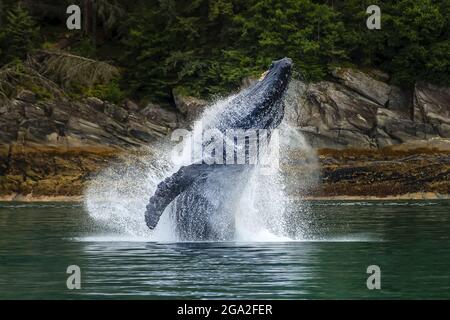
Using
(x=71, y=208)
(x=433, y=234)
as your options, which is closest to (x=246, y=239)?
(x=433, y=234)

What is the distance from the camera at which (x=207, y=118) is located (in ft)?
109

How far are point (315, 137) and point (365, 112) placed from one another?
414 cm

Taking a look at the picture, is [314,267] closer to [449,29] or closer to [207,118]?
[207,118]

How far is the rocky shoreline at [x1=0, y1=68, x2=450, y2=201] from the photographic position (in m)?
67.8

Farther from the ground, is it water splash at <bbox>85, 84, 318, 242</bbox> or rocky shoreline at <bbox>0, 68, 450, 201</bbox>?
rocky shoreline at <bbox>0, 68, 450, 201</bbox>

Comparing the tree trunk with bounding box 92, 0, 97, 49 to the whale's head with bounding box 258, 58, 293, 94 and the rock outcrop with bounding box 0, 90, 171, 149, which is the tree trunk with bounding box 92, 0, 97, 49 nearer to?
the rock outcrop with bounding box 0, 90, 171, 149

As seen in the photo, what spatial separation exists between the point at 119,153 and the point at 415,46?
21.3m

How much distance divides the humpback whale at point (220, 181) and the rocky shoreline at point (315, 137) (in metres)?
33.3

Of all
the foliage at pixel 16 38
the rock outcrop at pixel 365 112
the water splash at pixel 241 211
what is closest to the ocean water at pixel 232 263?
the water splash at pixel 241 211

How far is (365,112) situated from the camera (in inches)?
2881

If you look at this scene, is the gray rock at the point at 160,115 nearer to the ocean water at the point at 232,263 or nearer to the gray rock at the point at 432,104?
the gray rock at the point at 432,104

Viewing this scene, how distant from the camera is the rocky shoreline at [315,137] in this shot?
6775 centimetres
